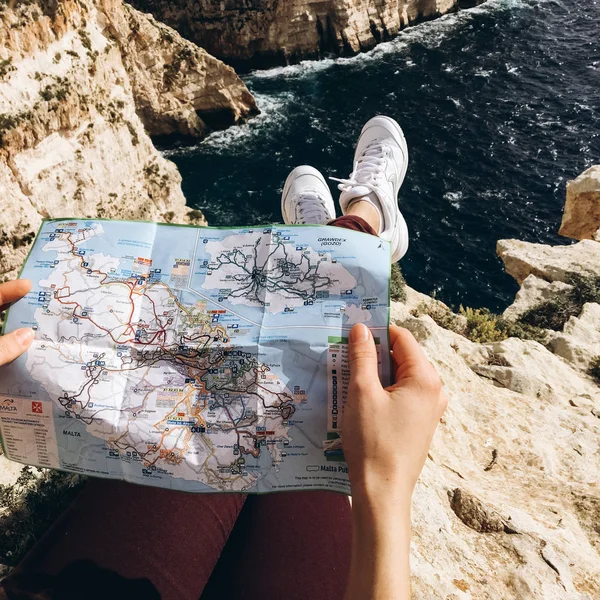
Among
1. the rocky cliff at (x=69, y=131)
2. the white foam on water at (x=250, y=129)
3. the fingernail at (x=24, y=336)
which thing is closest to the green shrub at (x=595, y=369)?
the fingernail at (x=24, y=336)

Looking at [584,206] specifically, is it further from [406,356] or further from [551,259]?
[406,356]

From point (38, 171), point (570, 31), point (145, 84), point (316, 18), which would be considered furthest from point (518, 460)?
point (570, 31)

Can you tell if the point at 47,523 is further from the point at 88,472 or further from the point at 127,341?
the point at 127,341

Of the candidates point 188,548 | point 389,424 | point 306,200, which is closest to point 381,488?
point 389,424

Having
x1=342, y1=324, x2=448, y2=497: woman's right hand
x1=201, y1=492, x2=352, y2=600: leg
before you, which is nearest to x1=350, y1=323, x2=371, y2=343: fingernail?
x1=342, y1=324, x2=448, y2=497: woman's right hand

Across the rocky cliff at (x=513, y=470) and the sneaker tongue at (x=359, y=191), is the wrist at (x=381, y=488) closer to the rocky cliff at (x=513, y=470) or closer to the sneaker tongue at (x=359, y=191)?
the rocky cliff at (x=513, y=470)

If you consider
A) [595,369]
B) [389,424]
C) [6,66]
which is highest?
[389,424]

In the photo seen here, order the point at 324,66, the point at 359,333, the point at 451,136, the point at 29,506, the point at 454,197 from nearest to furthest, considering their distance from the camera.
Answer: the point at 359,333 < the point at 29,506 < the point at 454,197 < the point at 451,136 < the point at 324,66
